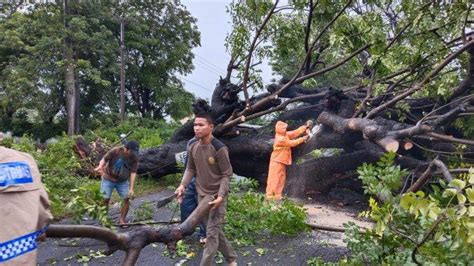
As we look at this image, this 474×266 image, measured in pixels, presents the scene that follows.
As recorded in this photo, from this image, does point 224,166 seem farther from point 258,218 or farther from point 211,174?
point 258,218

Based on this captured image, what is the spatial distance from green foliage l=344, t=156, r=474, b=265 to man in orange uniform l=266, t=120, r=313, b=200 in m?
3.71

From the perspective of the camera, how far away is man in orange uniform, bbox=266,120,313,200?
7473mm

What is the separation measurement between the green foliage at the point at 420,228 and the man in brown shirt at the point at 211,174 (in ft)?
3.89

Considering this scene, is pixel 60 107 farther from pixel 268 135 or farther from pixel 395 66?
pixel 395 66

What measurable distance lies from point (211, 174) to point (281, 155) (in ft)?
11.1

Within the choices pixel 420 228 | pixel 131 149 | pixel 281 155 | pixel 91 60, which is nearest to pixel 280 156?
pixel 281 155

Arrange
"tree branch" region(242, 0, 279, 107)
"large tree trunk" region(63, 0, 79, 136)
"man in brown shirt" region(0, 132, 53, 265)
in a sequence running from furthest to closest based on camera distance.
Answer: "large tree trunk" region(63, 0, 79, 136) → "tree branch" region(242, 0, 279, 107) → "man in brown shirt" region(0, 132, 53, 265)

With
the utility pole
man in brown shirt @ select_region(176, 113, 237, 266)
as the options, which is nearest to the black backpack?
man in brown shirt @ select_region(176, 113, 237, 266)

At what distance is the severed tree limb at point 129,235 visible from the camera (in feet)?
6.34

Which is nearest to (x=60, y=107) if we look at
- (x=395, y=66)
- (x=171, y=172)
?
(x=171, y=172)

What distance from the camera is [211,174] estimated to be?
430 cm

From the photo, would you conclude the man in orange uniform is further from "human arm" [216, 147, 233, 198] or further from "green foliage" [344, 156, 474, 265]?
"green foliage" [344, 156, 474, 265]

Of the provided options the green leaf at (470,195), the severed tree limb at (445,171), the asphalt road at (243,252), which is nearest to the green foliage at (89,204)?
the asphalt road at (243,252)

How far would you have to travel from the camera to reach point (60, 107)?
21953 millimetres
